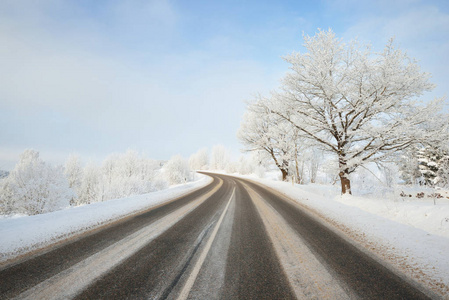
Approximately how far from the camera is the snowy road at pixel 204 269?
2.33 m

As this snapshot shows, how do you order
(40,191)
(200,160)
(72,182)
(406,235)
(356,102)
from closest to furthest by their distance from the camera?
(406,235), (356,102), (40,191), (72,182), (200,160)

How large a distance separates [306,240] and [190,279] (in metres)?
2.91

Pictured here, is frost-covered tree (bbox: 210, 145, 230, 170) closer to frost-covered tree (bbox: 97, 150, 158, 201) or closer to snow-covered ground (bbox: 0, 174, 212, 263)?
frost-covered tree (bbox: 97, 150, 158, 201)

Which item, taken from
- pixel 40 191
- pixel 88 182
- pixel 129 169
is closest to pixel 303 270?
pixel 40 191

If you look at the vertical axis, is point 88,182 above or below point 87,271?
below

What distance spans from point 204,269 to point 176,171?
30.4 m

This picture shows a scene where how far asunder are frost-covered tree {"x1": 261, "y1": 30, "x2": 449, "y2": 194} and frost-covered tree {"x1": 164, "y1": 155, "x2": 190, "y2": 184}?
2426 cm

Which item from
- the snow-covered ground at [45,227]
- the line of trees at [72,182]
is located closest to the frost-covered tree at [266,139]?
the line of trees at [72,182]

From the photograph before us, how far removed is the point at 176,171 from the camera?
1265 inches

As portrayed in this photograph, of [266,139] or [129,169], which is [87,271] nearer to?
[266,139]

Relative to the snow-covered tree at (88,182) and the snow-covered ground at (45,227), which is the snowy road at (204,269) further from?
the snow-covered tree at (88,182)

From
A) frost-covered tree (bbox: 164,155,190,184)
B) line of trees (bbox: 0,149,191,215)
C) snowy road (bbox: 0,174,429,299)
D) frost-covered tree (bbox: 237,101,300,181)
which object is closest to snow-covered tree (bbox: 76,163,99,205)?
line of trees (bbox: 0,149,191,215)

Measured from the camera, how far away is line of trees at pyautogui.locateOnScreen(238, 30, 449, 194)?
25.9 ft

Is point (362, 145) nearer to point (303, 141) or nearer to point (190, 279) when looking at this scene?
point (303, 141)
